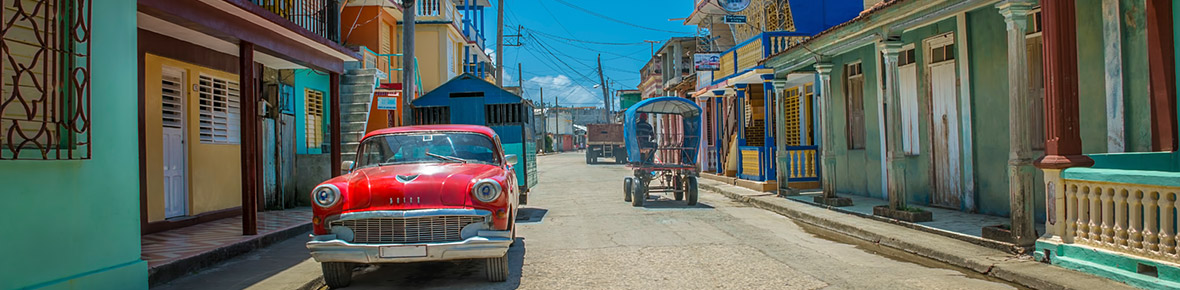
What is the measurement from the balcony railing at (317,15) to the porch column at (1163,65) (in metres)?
10.2

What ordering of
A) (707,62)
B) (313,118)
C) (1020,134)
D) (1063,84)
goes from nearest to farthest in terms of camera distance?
1. (1063,84)
2. (1020,134)
3. (313,118)
4. (707,62)

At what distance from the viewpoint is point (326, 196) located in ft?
19.5

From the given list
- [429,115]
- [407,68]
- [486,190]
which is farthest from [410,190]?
[429,115]

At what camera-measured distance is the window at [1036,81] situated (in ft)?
30.0

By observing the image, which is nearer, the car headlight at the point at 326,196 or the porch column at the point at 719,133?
the car headlight at the point at 326,196

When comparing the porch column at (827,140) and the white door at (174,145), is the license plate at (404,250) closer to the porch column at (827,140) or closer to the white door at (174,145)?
the white door at (174,145)

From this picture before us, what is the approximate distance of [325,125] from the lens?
15531 mm

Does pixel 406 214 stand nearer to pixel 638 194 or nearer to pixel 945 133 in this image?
pixel 638 194

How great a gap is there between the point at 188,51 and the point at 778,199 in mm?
10515

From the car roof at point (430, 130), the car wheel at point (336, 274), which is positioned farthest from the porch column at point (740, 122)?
the car wheel at point (336, 274)

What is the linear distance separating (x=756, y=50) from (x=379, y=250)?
496 inches

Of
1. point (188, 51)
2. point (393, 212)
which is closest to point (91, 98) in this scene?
point (393, 212)

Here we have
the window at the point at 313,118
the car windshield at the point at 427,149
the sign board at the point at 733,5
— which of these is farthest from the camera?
the sign board at the point at 733,5

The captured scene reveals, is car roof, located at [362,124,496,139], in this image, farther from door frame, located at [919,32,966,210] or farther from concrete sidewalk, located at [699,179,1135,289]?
door frame, located at [919,32,966,210]
